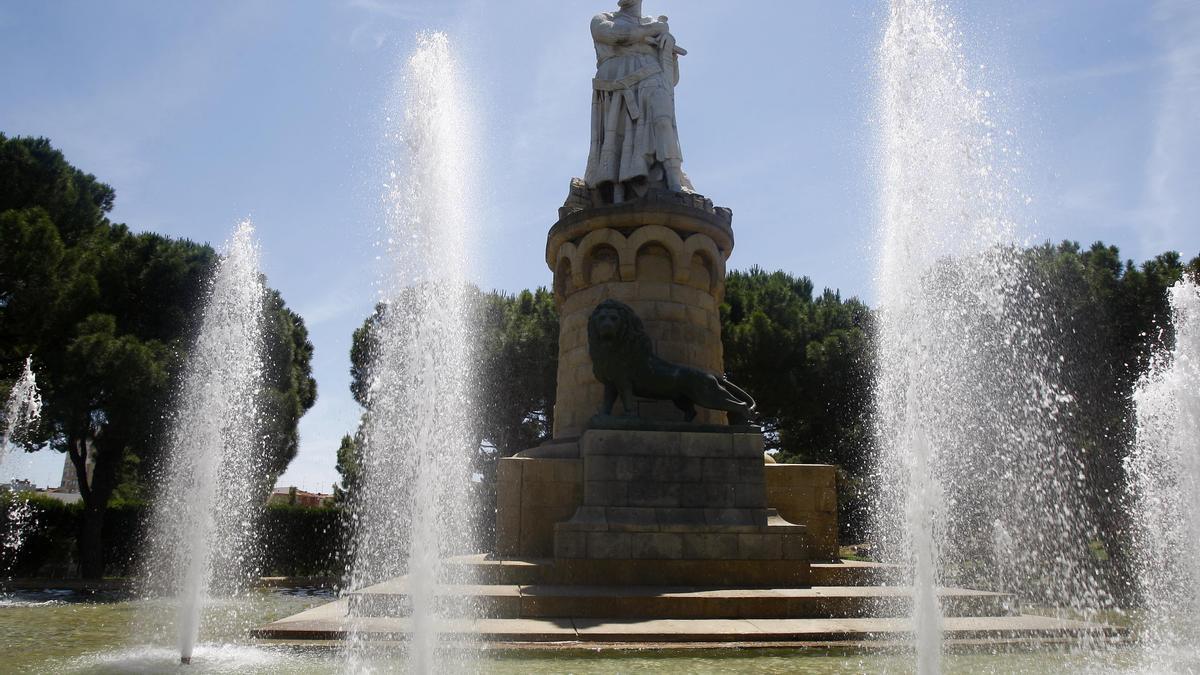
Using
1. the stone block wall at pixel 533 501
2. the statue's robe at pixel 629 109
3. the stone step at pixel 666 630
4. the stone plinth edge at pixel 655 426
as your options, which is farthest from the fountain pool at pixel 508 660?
the statue's robe at pixel 629 109

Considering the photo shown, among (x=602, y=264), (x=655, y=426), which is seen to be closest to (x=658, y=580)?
(x=655, y=426)

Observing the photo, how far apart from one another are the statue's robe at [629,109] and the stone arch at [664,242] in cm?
136

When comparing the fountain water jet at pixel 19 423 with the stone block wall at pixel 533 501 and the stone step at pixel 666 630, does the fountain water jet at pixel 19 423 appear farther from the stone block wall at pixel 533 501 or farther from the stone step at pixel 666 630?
the stone step at pixel 666 630

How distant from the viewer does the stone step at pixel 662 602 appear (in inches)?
297

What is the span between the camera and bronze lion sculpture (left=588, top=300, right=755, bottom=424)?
1004cm

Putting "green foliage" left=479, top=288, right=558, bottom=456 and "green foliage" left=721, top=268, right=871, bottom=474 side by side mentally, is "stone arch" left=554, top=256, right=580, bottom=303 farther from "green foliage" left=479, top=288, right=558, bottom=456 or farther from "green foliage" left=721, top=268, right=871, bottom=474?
"green foliage" left=721, top=268, right=871, bottom=474

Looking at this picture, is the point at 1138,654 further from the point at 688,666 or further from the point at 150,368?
the point at 150,368

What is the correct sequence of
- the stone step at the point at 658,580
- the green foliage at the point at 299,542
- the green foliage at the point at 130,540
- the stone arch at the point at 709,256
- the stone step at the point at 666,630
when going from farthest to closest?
the green foliage at the point at 299,542, the green foliage at the point at 130,540, the stone arch at the point at 709,256, the stone step at the point at 658,580, the stone step at the point at 666,630

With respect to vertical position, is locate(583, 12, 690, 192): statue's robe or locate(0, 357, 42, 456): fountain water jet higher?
locate(583, 12, 690, 192): statue's robe

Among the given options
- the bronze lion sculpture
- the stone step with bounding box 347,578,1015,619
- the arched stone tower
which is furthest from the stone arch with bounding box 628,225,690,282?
the stone step with bounding box 347,578,1015,619

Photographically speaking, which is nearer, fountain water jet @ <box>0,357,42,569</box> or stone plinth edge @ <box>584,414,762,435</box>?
stone plinth edge @ <box>584,414,762,435</box>

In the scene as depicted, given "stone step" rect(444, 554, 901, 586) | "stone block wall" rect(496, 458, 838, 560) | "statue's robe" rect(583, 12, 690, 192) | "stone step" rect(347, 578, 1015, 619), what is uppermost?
"statue's robe" rect(583, 12, 690, 192)

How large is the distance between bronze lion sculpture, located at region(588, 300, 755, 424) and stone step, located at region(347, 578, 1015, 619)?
102 inches

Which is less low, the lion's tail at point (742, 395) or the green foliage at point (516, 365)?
the green foliage at point (516, 365)
